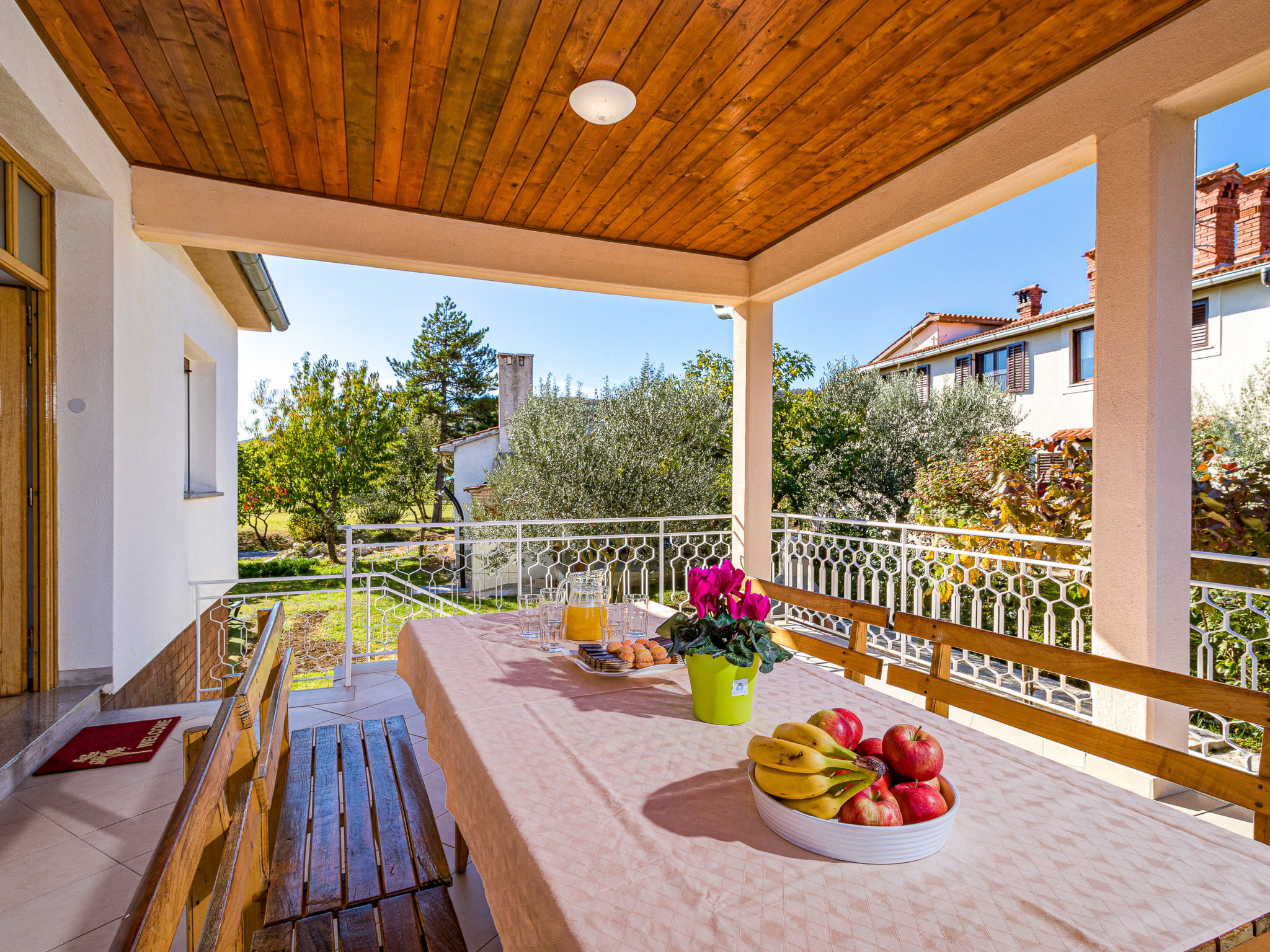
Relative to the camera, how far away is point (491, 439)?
501 inches

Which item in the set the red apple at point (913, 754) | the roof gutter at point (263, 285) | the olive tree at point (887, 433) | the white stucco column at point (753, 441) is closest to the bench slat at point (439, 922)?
the red apple at point (913, 754)

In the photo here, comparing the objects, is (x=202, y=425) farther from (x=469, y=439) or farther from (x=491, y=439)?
(x=469, y=439)

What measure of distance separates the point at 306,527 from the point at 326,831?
13017 mm

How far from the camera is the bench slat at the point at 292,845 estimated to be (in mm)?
1123

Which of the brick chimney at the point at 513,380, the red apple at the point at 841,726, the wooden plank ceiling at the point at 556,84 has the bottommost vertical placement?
the red apple at the point at 841,726

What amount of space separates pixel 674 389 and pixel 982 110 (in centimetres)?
630

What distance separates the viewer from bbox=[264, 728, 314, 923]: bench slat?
3.68 ft

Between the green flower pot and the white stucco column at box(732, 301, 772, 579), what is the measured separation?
3038 millimetres

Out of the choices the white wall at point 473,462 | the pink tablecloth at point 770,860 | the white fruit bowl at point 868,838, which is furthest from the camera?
the white wall at point 473,462

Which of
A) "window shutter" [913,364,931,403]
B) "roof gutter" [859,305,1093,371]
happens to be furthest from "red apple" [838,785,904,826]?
"window shutter" [913,364,931,403]

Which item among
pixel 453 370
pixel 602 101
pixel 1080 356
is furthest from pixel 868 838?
pixel 453 370

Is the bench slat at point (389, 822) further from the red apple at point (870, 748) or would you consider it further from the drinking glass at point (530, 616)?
the red apple at point (870, 748)

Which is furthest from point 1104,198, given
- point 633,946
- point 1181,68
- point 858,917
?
point 633,946

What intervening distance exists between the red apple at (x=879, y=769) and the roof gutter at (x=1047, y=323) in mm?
5716
